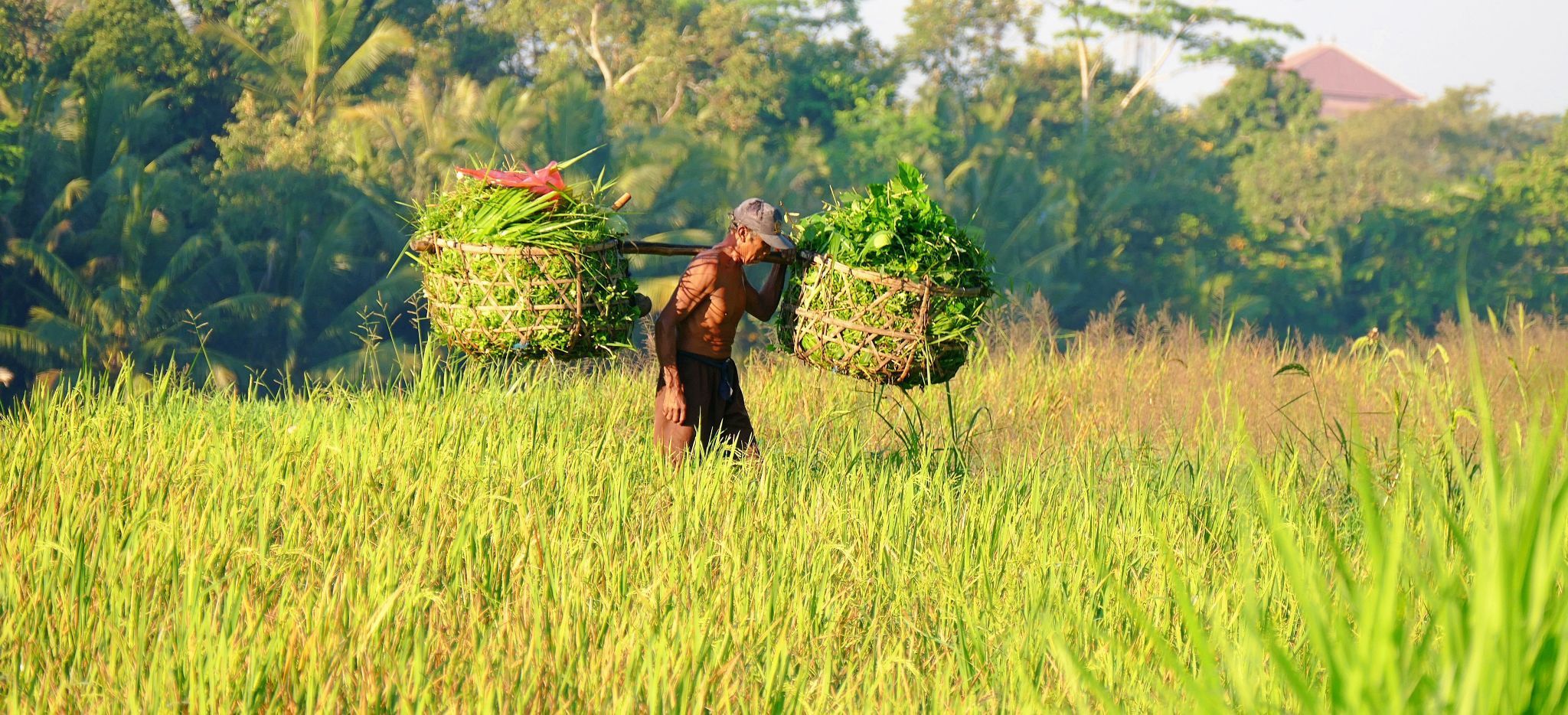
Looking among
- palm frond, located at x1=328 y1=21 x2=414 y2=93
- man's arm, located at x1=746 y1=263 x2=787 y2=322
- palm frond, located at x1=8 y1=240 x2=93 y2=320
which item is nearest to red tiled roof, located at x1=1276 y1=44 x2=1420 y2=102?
palm frond, located at x1=328 y1=21 x2=414 y2=93

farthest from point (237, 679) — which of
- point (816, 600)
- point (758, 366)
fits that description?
point (758, 366)

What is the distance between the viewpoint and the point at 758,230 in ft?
16.2

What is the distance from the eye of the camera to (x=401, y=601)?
312 centimetres

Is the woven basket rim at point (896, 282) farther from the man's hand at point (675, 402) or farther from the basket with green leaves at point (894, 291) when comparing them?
the man's hand at point (675, 402)

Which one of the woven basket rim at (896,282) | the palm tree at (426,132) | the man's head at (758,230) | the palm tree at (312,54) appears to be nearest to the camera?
the woven basket rim at (896,282)

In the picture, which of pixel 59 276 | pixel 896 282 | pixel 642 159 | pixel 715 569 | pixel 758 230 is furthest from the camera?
pixel 642 159

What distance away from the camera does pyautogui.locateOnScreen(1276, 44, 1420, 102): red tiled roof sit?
367ft

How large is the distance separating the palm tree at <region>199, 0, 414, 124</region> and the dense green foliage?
70 mm

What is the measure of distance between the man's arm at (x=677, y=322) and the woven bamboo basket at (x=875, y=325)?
1.65 ft

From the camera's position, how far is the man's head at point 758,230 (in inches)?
193

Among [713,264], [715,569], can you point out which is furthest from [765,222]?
[715,569]

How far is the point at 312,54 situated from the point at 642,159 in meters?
7.37

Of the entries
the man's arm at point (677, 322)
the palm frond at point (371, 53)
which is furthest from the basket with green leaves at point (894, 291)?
the palm frond at point (371, 53)

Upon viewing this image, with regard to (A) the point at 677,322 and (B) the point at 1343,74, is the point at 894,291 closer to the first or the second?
(A) the point at 677,322
